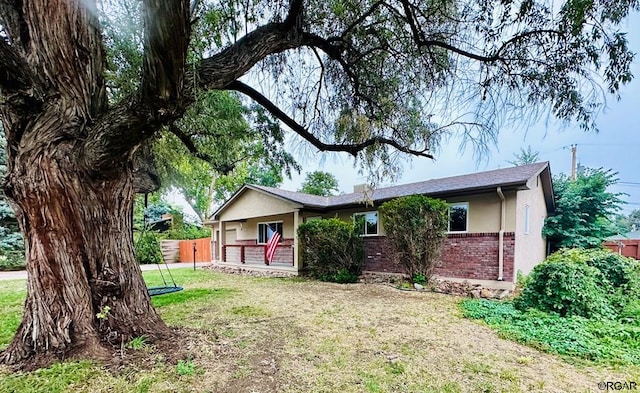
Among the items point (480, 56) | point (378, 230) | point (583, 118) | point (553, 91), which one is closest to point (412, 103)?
point (480, 56)

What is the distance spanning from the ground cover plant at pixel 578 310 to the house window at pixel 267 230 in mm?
9809

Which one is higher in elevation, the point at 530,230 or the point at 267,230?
the point at 530,230

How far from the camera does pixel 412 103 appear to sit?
15.6ft

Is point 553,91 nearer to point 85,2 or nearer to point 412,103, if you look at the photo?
point 412,103

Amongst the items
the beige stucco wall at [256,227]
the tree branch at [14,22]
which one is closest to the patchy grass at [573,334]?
the tree branch at [14,22]

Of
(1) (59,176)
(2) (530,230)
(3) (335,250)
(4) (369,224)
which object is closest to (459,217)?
(2) (530,230)

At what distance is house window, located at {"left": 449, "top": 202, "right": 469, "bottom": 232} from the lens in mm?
9141

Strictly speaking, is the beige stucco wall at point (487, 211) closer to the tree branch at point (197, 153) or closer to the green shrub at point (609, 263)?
the green shrub at point (609, 263)

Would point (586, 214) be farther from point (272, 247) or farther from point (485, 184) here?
point (272, 247)

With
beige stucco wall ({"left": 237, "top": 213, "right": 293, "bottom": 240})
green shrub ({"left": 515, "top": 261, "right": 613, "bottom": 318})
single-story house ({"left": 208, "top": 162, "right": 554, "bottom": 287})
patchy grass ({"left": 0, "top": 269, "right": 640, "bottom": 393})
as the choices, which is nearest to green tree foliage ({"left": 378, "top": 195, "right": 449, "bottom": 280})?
single-story house ({"left": 208, "top": 162, "right": 554, "bottom": 287})

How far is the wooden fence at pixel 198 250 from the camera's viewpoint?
20.2 meters

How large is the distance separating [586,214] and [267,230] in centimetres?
1450

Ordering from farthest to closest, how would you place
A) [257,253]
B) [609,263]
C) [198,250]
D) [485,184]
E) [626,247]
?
[198,250], [626,247], [257,253], [485,184], [609,263]

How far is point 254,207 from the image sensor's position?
567 inches
